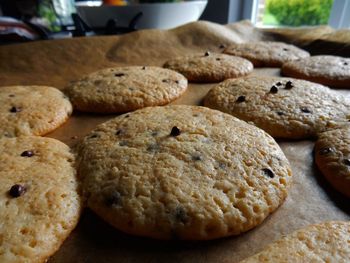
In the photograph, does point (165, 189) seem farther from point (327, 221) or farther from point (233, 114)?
point (233, 114)

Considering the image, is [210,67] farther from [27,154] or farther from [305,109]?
[27,154]

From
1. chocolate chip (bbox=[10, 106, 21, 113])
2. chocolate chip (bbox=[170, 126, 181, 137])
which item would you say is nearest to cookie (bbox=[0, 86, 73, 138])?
chocolate chip (bbox=[10, 106, 21, 113])

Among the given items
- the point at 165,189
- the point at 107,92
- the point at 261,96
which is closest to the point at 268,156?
the point at 165,189

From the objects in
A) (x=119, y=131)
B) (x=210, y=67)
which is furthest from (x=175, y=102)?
(x=119, y=131)

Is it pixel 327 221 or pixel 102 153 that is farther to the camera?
pixel 102 153

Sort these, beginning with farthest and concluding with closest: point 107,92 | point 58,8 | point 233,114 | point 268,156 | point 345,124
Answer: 1. point 58,8
2. point 107,92
3. point 233,114
4. point 345,124
5. point 268,156
